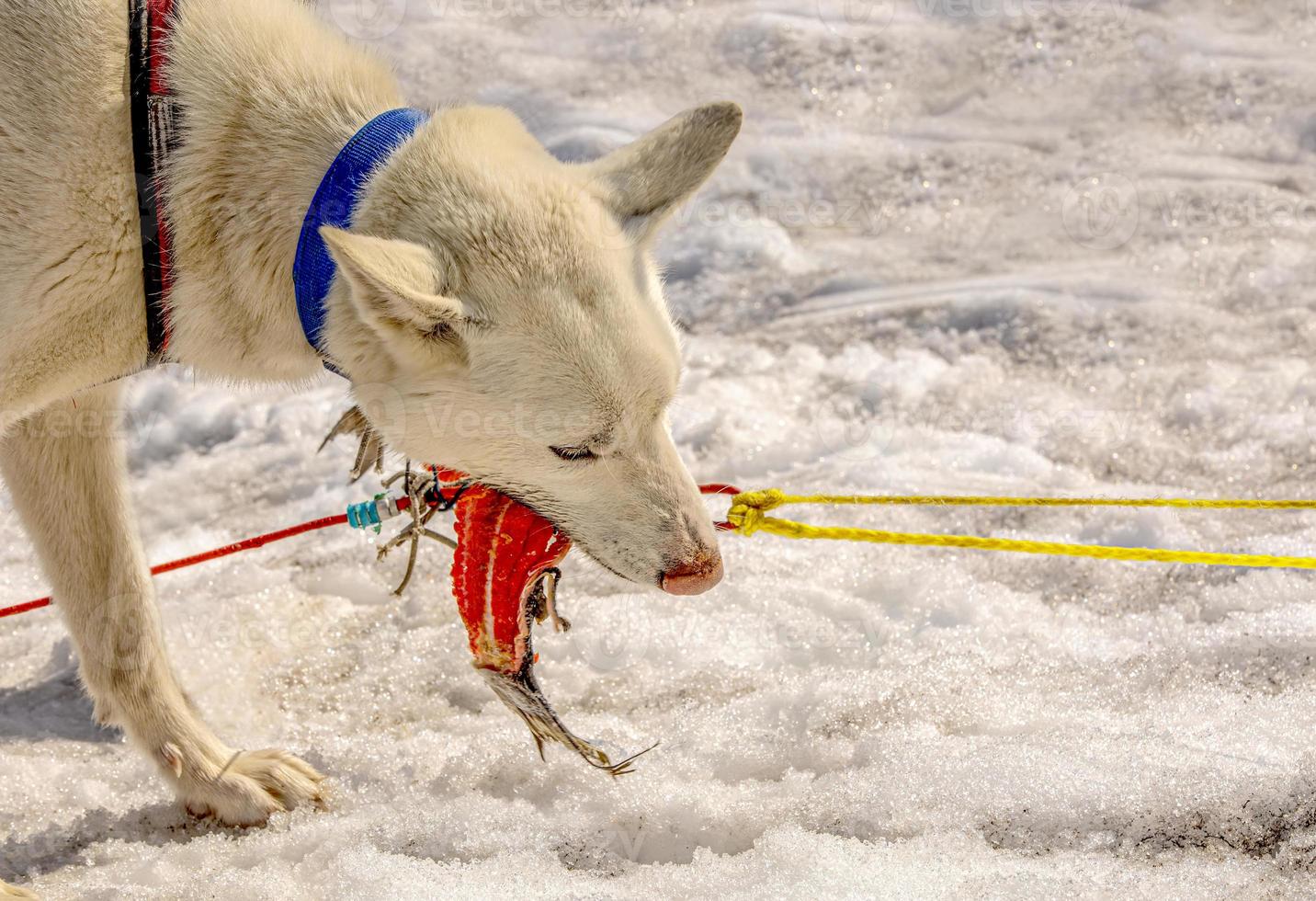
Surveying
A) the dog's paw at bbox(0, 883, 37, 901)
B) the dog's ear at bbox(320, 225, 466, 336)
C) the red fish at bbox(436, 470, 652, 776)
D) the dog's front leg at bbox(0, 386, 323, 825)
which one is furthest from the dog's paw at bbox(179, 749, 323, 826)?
the dog's ear at bbox(320, 225, 466, 336)

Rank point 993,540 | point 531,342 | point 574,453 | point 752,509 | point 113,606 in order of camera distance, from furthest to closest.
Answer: point 113,606 < point 752,509 < point 993,540 < point 574,453 < point 531,342

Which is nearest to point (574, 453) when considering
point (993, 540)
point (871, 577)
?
point (993, 540)

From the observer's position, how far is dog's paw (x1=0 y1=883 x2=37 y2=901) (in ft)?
8.66

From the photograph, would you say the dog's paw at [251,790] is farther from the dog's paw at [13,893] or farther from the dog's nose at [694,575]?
the dog's nose at [694,575]

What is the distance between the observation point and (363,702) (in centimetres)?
356

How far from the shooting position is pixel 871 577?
4.00 meters

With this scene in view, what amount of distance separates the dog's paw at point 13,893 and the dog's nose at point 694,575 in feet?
5.28

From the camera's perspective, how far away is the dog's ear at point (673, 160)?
264cm

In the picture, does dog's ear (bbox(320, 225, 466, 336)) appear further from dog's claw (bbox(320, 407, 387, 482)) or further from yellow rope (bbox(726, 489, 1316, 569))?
yellow rope (bbox(726, 489, 1316, 569))

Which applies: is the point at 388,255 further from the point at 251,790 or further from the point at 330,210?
the point at 251,790

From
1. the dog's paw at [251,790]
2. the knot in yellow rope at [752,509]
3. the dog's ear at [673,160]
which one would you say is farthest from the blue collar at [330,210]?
the dog's paw at [251,790]

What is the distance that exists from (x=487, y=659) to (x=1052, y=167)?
531 cm

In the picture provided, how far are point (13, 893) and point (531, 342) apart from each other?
5.71 feet

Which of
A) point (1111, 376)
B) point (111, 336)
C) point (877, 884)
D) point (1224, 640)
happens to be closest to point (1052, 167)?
point (1111, 376)
